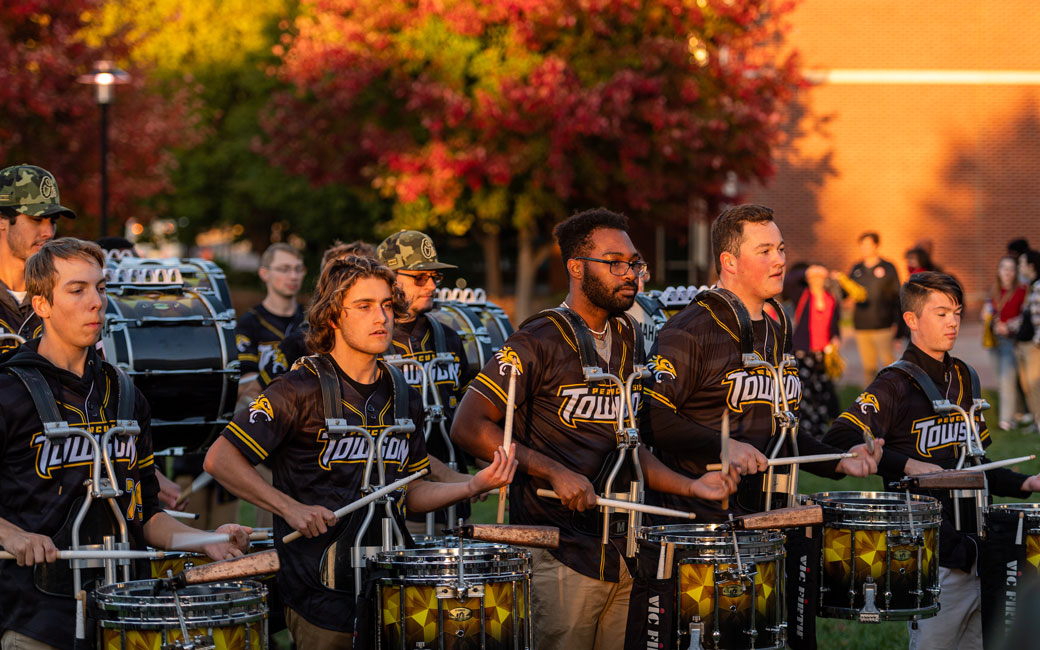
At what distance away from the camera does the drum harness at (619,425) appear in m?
A: 5.44

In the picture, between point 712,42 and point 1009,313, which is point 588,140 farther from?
point 1009,313

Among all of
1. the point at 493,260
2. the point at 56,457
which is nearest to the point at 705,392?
the point at 56,457

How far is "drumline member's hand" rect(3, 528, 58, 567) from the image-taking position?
461 centimetres

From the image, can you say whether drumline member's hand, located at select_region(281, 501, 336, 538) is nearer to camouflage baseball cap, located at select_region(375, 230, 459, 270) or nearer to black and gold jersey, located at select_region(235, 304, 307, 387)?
camouflage baseball cap, located at select_region(375, 230, 459, 270)

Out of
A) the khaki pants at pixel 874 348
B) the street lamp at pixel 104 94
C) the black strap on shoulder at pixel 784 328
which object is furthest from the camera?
the street lamp at pixel 104 94

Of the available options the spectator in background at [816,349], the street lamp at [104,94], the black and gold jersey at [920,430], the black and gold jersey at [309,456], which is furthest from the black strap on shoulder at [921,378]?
the street lamp at [104,94]

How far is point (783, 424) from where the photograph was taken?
5.79 metres

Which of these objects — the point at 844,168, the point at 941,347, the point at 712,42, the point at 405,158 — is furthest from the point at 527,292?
the point at 941,347

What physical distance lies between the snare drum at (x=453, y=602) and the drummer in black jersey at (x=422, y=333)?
2.50 metres

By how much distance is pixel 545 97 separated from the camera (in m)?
22.1

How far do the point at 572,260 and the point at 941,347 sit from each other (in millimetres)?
2185

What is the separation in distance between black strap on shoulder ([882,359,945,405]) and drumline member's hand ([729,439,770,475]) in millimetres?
1578

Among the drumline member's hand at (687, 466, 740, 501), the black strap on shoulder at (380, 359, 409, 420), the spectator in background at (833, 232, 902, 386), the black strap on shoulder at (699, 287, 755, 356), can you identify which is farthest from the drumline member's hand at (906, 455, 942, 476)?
the spectator in background at (833, 232, 902, 386)

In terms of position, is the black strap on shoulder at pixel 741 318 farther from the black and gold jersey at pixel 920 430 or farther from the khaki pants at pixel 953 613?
the khaki pants at pixel 953 613
